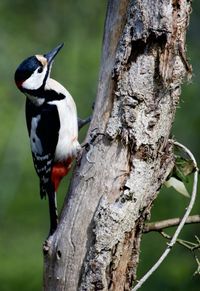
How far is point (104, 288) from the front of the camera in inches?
139

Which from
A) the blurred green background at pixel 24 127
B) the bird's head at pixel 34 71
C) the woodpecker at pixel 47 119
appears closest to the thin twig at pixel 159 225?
the woodpecker at pixel 47 119

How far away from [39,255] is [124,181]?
387 cm

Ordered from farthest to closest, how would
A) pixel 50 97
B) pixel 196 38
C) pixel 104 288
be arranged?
pixel 196 38, pixel 50 97, pixel 104 288

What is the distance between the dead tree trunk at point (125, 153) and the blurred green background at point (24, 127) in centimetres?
202

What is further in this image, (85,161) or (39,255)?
(39,255)

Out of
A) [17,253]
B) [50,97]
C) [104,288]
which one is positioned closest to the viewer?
[104,288]

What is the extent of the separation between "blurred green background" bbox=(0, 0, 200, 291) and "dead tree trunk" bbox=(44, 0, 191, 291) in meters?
2.02

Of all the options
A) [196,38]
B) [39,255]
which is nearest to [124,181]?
[196,38]

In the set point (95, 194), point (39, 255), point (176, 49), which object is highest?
point (176, 49)

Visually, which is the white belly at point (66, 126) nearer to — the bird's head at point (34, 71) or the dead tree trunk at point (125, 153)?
the bird's head at point (34, 71)

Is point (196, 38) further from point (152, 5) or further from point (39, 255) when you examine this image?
point (152, 5)

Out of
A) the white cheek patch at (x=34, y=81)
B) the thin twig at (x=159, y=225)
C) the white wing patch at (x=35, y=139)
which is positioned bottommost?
the thin twig at (x=159, y=225)

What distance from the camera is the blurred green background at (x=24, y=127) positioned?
20.3ft

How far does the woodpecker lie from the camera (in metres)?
4.78
